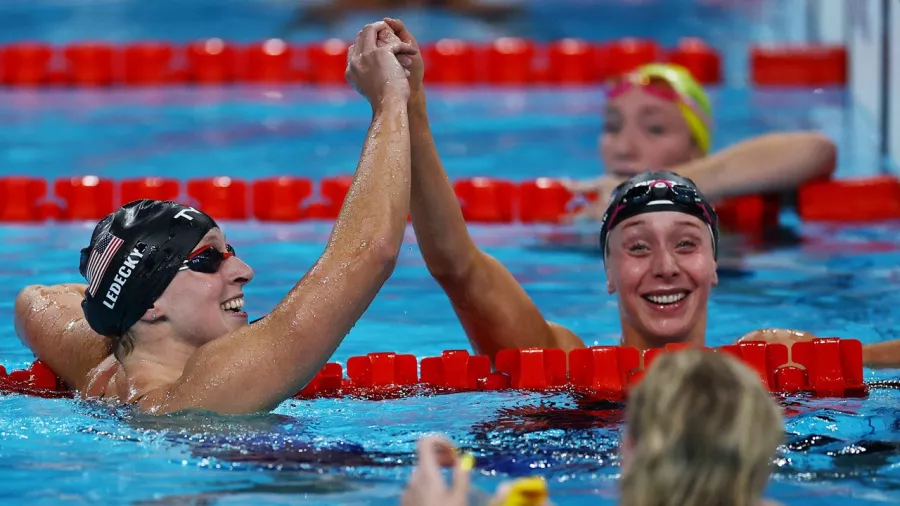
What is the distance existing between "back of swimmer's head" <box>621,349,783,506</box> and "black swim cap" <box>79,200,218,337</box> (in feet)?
5.77

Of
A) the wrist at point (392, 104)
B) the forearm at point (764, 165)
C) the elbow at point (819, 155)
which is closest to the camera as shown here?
the wrist at point (392, 104)

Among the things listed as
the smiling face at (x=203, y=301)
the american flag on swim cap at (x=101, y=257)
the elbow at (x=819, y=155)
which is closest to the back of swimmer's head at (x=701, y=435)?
the smiling face at (x=203, y=301)

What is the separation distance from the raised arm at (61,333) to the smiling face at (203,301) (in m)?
0.50

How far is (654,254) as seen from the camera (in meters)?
3.98

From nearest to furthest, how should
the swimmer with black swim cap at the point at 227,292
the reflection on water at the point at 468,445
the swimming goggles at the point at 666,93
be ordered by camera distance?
the reflection on water at the point at 468,445, the swimmer with black swim cap at the point at 227,292, the swimming goggles at the point at 666,93

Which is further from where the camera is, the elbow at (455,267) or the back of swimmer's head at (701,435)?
the elbow at (455,267)

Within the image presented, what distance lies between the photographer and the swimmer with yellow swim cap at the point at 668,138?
623 centimetres

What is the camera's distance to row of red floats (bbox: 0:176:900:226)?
7.22 meters

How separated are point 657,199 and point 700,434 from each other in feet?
6.76

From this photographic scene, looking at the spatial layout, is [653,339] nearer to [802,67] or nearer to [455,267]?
[455,267]

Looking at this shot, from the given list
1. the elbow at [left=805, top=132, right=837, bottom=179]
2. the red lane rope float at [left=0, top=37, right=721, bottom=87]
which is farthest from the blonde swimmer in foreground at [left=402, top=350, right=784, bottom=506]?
the red lane rope float at [left=0, top=37, right=721, bottom=87]

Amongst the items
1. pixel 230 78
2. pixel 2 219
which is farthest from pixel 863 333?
pixel 230 78

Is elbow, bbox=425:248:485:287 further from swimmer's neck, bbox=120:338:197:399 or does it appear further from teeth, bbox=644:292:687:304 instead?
swimmer's neck, bbox=120:338:197:399

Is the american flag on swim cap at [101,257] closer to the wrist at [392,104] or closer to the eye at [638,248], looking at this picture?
the wrist at [392,104]
